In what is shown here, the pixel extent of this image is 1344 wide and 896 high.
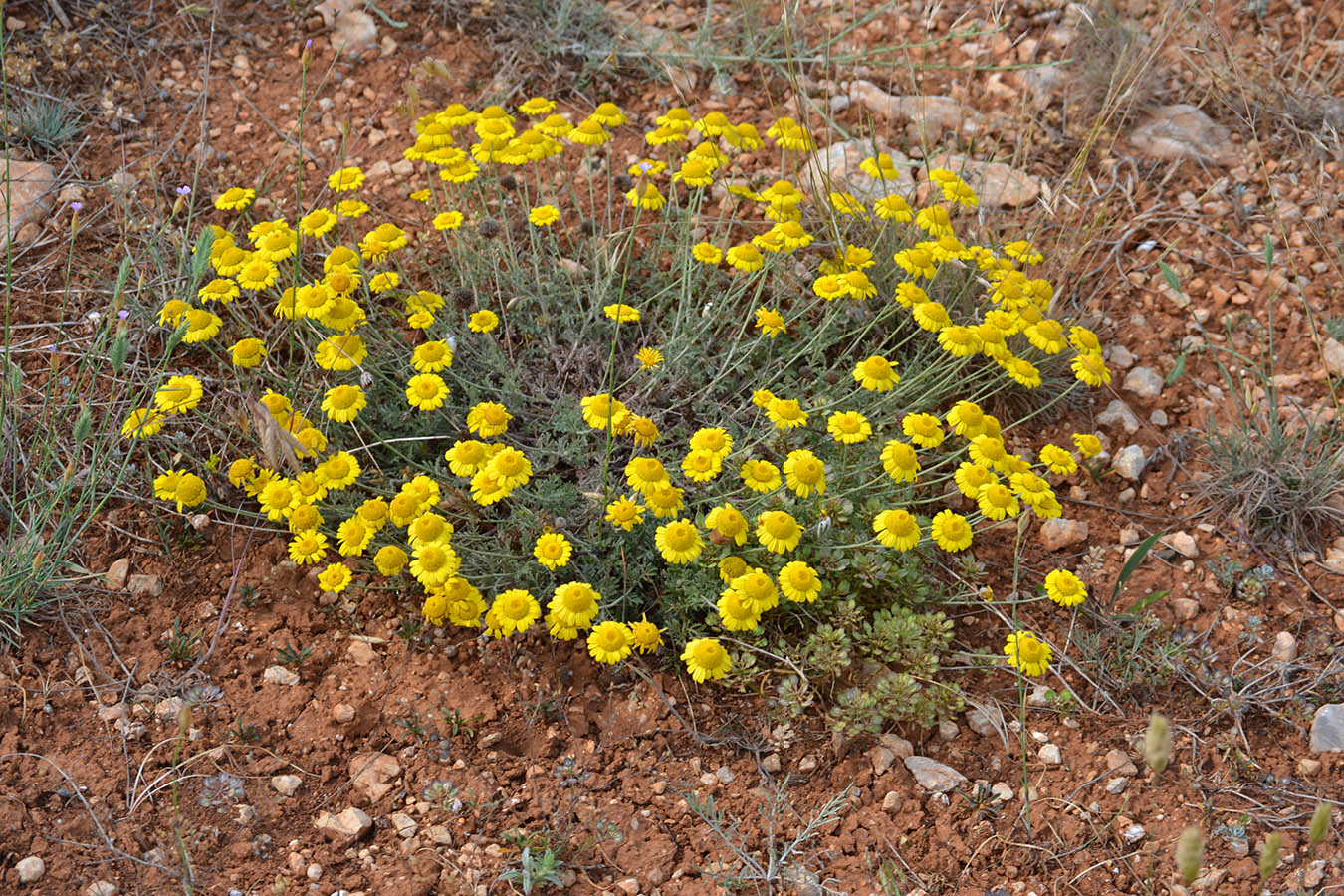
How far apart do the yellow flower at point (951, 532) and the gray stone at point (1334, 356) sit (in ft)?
6.41

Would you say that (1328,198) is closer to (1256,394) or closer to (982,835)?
(1256,394)

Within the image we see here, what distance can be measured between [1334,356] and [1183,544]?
3.72 ft

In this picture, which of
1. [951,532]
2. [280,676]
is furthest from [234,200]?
[951,532]

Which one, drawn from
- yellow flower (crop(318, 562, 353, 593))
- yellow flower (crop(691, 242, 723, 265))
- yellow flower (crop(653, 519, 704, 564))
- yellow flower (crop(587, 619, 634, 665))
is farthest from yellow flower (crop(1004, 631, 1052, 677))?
yellow flower (crop(318, 562, 353, 593))

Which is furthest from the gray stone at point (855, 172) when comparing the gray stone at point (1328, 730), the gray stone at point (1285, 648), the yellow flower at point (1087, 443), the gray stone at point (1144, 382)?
the gray stone at point (1328, 730)

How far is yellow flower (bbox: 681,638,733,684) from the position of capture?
105 inches

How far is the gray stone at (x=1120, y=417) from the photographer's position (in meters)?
3.77

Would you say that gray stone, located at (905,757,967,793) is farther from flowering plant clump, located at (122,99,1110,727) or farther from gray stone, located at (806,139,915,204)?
gray stone, located at (806,139,915,204)

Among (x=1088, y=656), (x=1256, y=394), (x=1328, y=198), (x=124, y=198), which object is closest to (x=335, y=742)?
(x=1088, y=656)

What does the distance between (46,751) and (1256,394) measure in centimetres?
401

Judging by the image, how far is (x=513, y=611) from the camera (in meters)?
2.70

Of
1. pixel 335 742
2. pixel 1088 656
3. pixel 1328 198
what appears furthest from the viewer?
pixel 1328 198

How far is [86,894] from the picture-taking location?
221 cm

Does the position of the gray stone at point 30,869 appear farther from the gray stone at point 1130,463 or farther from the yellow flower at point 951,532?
the gray stone at point 1130,463
